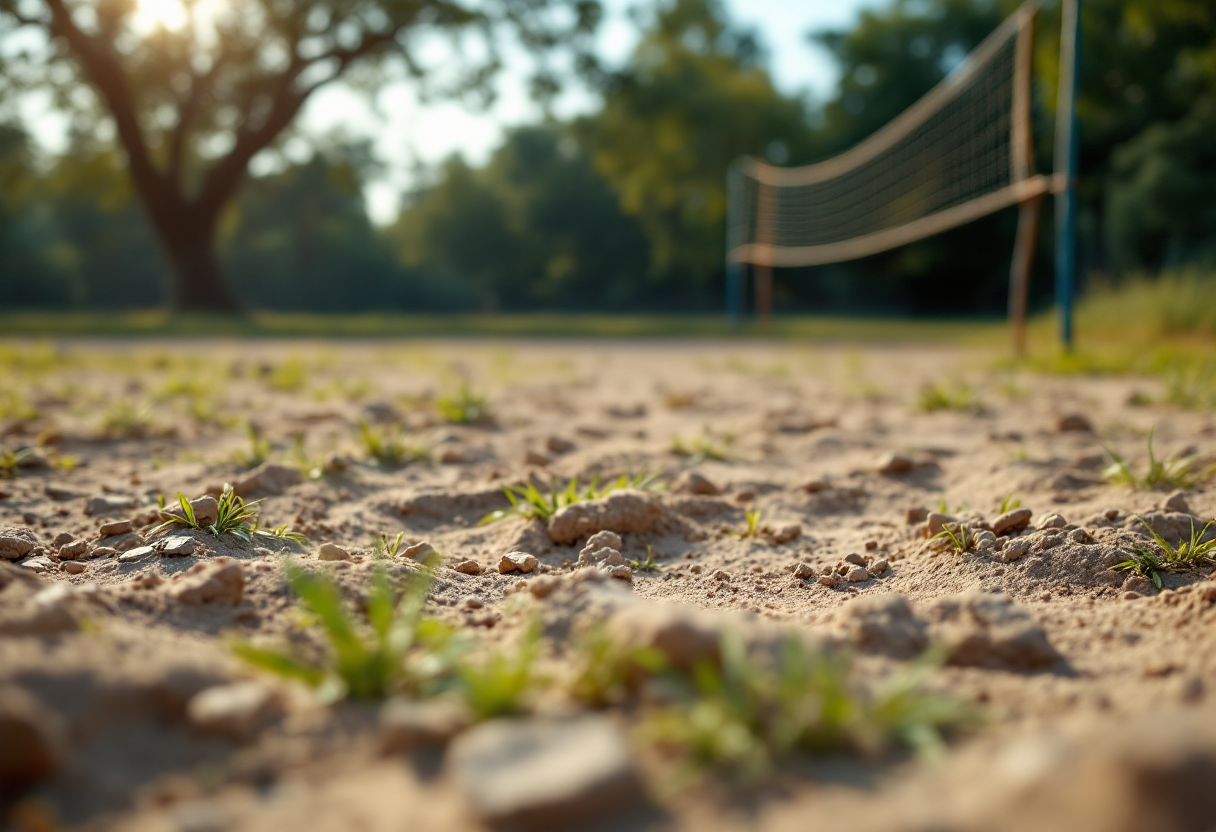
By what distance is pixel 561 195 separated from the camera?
3403cm

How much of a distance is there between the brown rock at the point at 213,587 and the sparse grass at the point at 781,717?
0.85m

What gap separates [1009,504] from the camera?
7.14 ft

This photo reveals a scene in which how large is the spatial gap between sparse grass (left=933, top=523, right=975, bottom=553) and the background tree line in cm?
1505

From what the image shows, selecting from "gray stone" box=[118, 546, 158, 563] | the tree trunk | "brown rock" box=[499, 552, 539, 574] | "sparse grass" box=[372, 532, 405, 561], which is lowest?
"brown rock" box=[499, 552, 539, 574]

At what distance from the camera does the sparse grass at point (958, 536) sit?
192cm

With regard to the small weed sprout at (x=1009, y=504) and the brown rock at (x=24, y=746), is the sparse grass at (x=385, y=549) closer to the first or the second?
the brown rock at (x=24, y=746)

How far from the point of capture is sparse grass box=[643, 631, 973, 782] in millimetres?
943

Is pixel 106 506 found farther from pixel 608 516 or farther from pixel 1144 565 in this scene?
pixel 1144 565

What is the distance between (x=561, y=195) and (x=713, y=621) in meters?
34.1

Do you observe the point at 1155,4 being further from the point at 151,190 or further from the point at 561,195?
the point at 561,195

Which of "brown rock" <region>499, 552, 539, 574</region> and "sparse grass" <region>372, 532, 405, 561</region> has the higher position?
"sparse grass" <region>372, 532, 405, 561</region>

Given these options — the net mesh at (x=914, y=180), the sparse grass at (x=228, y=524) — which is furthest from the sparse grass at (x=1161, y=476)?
the net mesh at (x=914, y=180)

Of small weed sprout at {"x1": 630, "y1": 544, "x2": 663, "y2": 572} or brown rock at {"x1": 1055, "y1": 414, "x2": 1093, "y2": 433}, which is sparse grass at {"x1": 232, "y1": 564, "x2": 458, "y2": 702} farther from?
Result: brown rock at {"x1": 1055, "y1": 414, "x2": 1093, "y2": 433}

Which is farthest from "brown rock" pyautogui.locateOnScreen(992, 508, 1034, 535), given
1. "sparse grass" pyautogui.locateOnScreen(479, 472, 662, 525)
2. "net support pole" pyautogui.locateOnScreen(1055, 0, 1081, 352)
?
"net support pole" pyautogui.locateOnScreen(1055, 0, 1081, 352)
